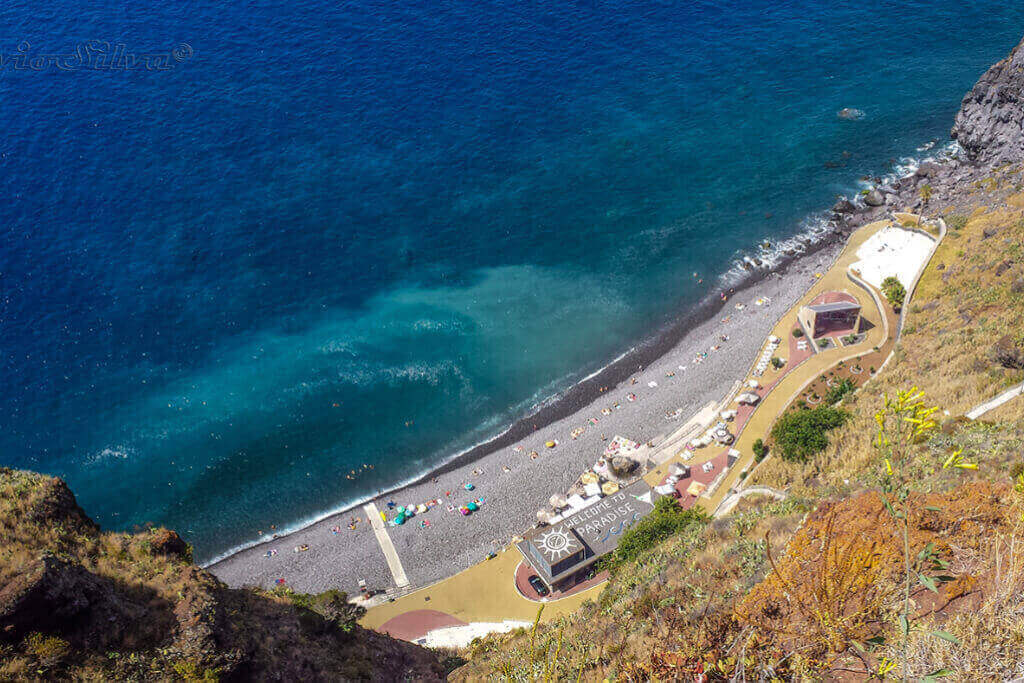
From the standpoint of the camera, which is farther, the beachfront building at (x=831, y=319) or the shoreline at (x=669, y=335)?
the shoreline at (x=669, y=335)

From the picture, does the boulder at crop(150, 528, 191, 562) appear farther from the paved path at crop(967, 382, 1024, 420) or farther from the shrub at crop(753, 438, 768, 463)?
the paved path at crop(967, 382, 1024, 420)

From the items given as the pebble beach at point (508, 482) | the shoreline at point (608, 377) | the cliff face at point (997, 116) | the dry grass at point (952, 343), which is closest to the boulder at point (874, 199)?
the shoreline at point (608, 377)

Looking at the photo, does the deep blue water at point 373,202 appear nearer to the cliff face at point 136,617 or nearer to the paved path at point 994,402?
the cliff face at point 136,617

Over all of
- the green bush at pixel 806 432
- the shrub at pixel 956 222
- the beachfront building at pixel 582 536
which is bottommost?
the beachfront building at pixel 582 536

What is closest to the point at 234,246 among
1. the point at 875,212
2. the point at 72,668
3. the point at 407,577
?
the point at 407,577

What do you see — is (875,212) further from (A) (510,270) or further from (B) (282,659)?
(B) (282,659)
